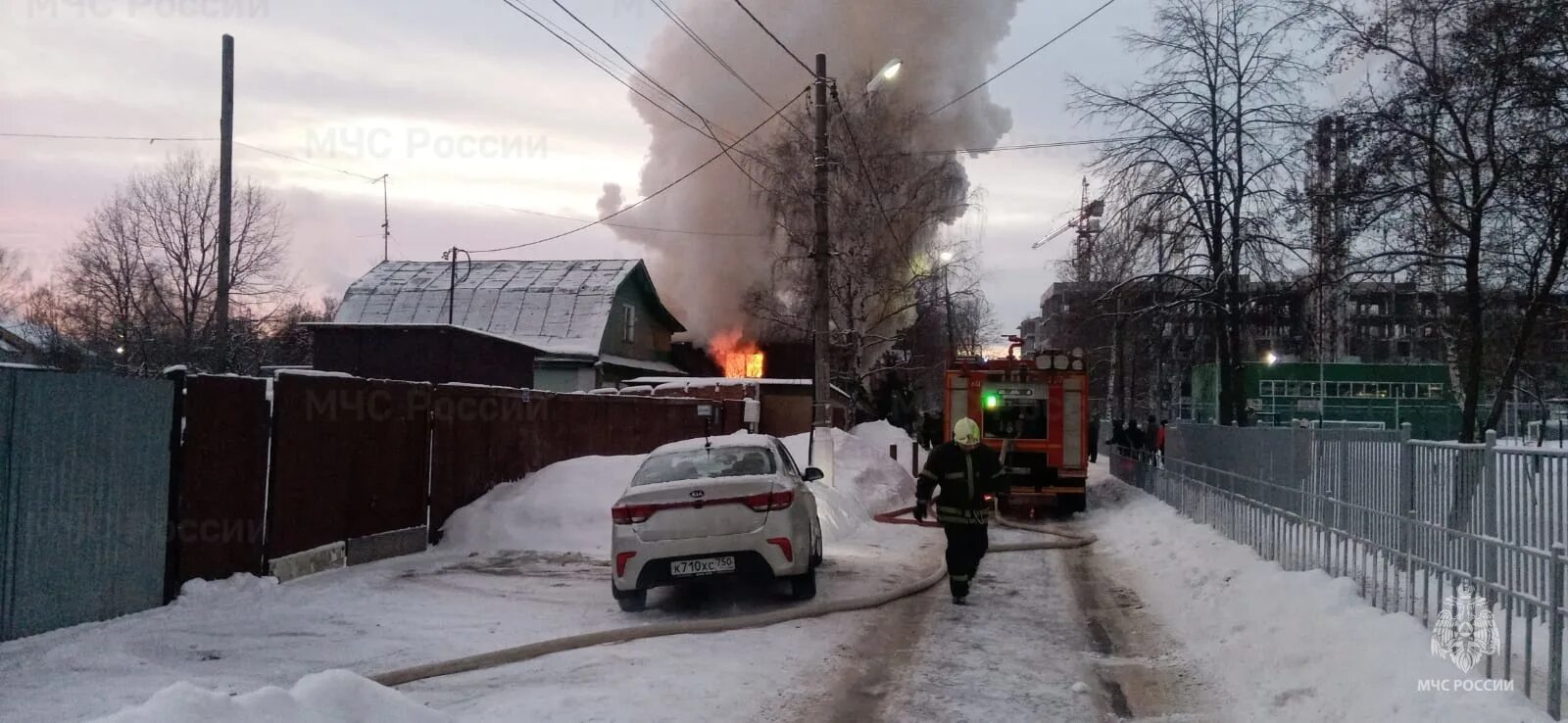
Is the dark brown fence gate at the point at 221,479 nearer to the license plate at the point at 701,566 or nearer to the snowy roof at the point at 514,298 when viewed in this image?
the license plate at the point at 701,566

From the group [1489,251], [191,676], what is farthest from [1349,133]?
[191,676]

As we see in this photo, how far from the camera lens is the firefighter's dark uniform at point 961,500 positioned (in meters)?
9.83

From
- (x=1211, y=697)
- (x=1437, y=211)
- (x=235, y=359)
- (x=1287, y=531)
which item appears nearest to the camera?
(x=1211, y=697)

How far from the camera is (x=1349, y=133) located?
13.3 meters

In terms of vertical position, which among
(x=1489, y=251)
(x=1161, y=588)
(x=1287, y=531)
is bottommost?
(x=1161, y=588)

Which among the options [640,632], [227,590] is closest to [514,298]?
[227,590]

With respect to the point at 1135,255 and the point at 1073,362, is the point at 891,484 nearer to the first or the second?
the point at 1073,362

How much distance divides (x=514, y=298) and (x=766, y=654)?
116 feet

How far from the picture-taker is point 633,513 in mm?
9195

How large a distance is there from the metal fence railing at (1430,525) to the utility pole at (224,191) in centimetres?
1713

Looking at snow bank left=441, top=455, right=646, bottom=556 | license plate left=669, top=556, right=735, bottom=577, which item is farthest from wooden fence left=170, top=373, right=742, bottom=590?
license plate left=669, top=556, right=735, bottom=577

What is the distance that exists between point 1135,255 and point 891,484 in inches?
241

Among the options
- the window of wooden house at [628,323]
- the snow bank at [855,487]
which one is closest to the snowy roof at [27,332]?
the window of wooden house at [628,323]

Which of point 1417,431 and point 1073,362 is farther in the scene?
point 1417,431
